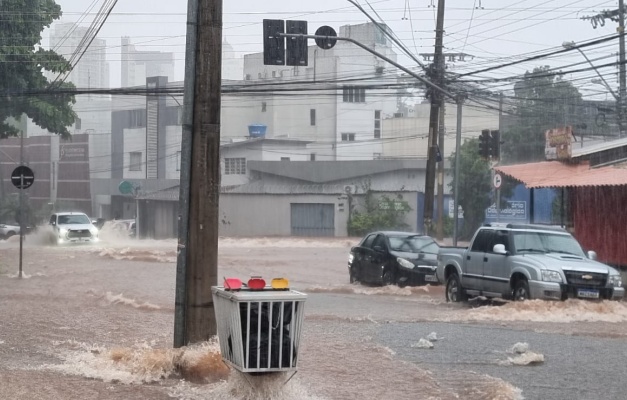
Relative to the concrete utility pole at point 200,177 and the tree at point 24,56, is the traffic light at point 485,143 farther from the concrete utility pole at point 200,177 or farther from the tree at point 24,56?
the concrete utility pole at point 200,177

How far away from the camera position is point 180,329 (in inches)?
446

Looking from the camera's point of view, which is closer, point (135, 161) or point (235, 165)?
point (235, 165)

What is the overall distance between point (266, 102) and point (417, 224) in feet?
69.3

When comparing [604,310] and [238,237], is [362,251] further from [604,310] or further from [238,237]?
[238,237]

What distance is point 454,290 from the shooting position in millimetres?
23188

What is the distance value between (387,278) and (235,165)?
1647 inches

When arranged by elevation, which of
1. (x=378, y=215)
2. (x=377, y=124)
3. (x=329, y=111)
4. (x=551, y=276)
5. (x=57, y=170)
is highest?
(x=329, y=111)

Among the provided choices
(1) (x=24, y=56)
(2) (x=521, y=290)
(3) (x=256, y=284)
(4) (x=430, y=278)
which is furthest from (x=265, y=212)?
(3) (x=256, y=284)

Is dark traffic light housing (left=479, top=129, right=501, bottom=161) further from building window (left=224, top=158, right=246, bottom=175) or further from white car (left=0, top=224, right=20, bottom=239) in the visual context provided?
building window (left=224, top=158, right=246, bottom=175)

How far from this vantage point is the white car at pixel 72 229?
48.9m

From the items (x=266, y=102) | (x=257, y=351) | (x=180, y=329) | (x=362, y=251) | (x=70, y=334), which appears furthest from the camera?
(x=266, y=102)

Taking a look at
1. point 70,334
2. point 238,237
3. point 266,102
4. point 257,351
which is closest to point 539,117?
point 238,237

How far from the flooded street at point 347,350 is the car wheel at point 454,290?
0.45 metres

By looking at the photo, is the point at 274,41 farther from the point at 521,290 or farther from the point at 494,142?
the point at 494,142
